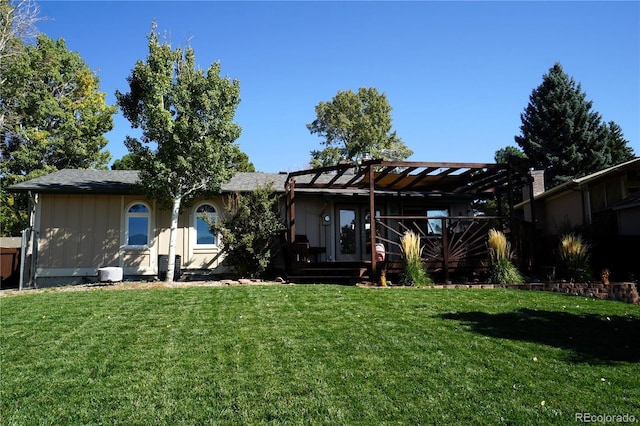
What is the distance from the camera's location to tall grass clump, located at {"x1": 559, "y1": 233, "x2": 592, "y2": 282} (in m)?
9.73

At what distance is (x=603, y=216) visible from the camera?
13336mm

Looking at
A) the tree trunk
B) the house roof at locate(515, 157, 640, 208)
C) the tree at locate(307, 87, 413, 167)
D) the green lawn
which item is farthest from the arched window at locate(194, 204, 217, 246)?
the tree at locate(307, 87, 413, 167)

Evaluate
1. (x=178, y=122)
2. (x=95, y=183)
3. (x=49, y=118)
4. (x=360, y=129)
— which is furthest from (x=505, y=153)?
(x=49, y=118)

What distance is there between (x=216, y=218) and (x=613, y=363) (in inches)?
420

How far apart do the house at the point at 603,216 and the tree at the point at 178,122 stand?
8665mm

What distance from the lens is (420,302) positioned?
7191mm

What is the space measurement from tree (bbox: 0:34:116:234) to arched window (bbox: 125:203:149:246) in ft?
36.8

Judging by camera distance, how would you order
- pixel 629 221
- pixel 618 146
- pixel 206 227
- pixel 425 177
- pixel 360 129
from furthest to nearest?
pixel 360 129, pixel 618 146, pixel 206 227, pixel 629 221, pixel 425 177

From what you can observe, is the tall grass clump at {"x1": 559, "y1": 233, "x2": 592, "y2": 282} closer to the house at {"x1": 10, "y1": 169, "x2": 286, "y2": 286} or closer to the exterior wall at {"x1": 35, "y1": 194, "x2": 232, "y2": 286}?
the house at {"x1": 10, "y1": 169, "x2": 286, "y2": 286}

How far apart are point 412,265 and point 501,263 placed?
214 centimetres

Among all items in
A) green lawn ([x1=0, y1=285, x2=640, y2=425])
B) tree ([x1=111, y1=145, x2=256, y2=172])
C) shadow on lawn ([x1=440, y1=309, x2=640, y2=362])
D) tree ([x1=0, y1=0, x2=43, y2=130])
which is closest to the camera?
green lawn ([x1=0, y1=285, x2=640, y2=425])

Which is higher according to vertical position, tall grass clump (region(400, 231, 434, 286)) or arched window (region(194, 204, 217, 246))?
arched window (region(194, 204, 217, 246))

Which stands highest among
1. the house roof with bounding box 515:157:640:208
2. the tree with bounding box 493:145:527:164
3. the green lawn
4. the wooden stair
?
the tree with bounding box 493:145:527:164

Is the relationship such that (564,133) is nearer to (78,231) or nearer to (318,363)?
(78,231)
